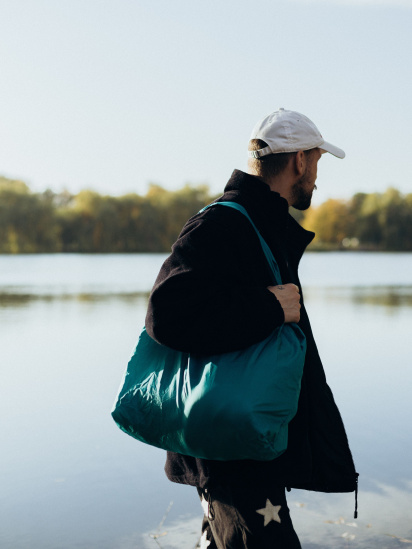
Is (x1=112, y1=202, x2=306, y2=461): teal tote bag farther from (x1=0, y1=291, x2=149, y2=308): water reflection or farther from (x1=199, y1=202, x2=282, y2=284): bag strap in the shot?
(x1=0, y1=291, x2=149, y2=308): water reflection

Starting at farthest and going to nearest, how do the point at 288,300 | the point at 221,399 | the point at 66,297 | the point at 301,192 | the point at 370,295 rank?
the point at 370,295 → the point at 66,297 → the point at 301,192 → the point at 288,300 → the point at 221,399

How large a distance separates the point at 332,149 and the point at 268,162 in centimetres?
26

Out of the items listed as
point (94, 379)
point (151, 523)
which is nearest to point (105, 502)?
point (151, 523)

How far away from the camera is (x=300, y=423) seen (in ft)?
7.48

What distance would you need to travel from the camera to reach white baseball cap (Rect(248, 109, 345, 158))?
2350 mm

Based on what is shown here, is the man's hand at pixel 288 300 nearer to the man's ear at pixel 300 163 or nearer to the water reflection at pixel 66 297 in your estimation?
the man's ear at pixel 300 163

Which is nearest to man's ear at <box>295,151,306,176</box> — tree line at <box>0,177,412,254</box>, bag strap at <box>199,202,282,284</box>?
bag strap at <box>199,202,282,284</box>

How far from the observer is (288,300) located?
2.21m

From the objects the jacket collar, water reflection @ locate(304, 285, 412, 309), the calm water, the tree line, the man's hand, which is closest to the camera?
the man's hand

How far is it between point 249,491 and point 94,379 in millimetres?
5830

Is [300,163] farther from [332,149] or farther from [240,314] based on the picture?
[240,314]

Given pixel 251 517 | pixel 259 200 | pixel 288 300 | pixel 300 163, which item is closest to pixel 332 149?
pixel 300 163

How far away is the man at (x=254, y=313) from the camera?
212cm

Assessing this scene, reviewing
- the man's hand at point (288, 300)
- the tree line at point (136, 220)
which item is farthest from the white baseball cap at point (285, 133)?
the tree line at point (136, 220)
